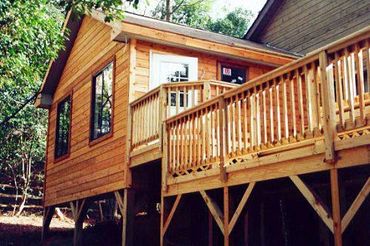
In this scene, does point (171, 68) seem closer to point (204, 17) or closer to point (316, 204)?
point (316, 204)

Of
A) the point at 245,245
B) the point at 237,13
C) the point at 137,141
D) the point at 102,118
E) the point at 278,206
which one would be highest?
the point at 237,13

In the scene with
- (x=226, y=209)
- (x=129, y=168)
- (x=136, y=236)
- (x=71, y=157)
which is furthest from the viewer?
(x=71, y=157)

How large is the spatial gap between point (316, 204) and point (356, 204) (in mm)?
555

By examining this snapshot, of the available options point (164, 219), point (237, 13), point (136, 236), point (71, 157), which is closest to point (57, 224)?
point (71, 157)

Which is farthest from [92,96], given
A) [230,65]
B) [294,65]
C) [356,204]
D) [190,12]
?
[190,12]

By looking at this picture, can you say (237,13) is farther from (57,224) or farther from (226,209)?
(226,209)

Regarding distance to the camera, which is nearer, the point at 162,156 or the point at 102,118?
the point at 162,156

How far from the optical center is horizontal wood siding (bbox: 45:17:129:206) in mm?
10406

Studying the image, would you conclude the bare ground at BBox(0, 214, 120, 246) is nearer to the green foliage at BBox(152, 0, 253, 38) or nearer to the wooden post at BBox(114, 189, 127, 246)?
the wooden post at BBox(114, 189, 127, 246)

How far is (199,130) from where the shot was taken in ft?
24.5

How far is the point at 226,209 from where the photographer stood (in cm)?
655

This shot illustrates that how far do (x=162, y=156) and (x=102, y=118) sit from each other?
399 centimetres

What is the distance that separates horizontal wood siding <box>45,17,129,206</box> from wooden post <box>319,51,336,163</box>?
564cm

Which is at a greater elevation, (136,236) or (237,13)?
(237,13)
